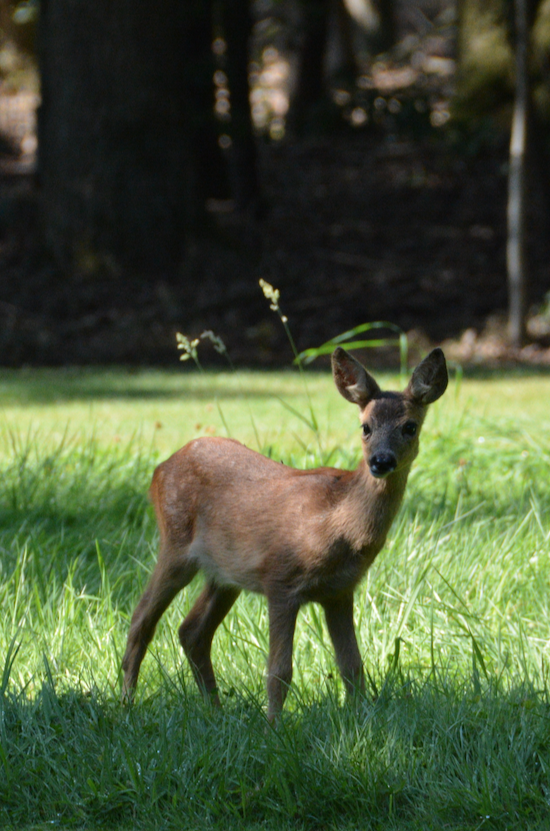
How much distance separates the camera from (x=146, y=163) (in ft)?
44.7

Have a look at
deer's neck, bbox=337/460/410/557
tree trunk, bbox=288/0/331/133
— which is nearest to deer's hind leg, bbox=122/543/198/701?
deer's neck, bbox=337/460/410/557

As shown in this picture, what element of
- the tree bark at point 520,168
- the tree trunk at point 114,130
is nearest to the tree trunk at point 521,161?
the tree bark at point 520,168

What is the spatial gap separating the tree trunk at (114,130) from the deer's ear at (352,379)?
10536mm

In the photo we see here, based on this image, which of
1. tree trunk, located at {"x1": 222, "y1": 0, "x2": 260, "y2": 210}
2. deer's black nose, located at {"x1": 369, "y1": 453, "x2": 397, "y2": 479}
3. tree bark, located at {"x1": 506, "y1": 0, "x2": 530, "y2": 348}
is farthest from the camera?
tree trunk, located at {"x1": 222, "y1": 0, "x2": 260, "y2": 210}

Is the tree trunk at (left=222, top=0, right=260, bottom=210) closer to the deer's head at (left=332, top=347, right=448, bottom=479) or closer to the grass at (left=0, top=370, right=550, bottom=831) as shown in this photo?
the grass at (left=0, top=370, right=550, bottom=831)

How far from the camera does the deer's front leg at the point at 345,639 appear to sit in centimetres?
358

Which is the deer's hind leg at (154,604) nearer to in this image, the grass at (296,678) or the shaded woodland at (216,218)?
the grass at (296,678)

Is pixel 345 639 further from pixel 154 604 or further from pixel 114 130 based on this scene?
pixel 114 130

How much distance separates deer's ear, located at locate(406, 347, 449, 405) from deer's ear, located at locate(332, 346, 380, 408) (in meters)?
0.13

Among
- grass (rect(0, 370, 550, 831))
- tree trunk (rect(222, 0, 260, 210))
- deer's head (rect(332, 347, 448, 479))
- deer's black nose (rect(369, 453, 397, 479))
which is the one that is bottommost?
grass (rect(0, 370, 550, 831))

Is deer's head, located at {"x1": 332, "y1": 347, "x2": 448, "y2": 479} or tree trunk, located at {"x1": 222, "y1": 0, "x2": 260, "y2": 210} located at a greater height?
tree trunk, located at {"x1": 222, "y1": 0, "x2": 260, "y2": 210}

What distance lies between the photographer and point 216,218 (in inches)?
619

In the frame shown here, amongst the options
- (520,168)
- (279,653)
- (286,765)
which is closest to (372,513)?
(279,653)

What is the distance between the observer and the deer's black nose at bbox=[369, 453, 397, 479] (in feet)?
10.5
